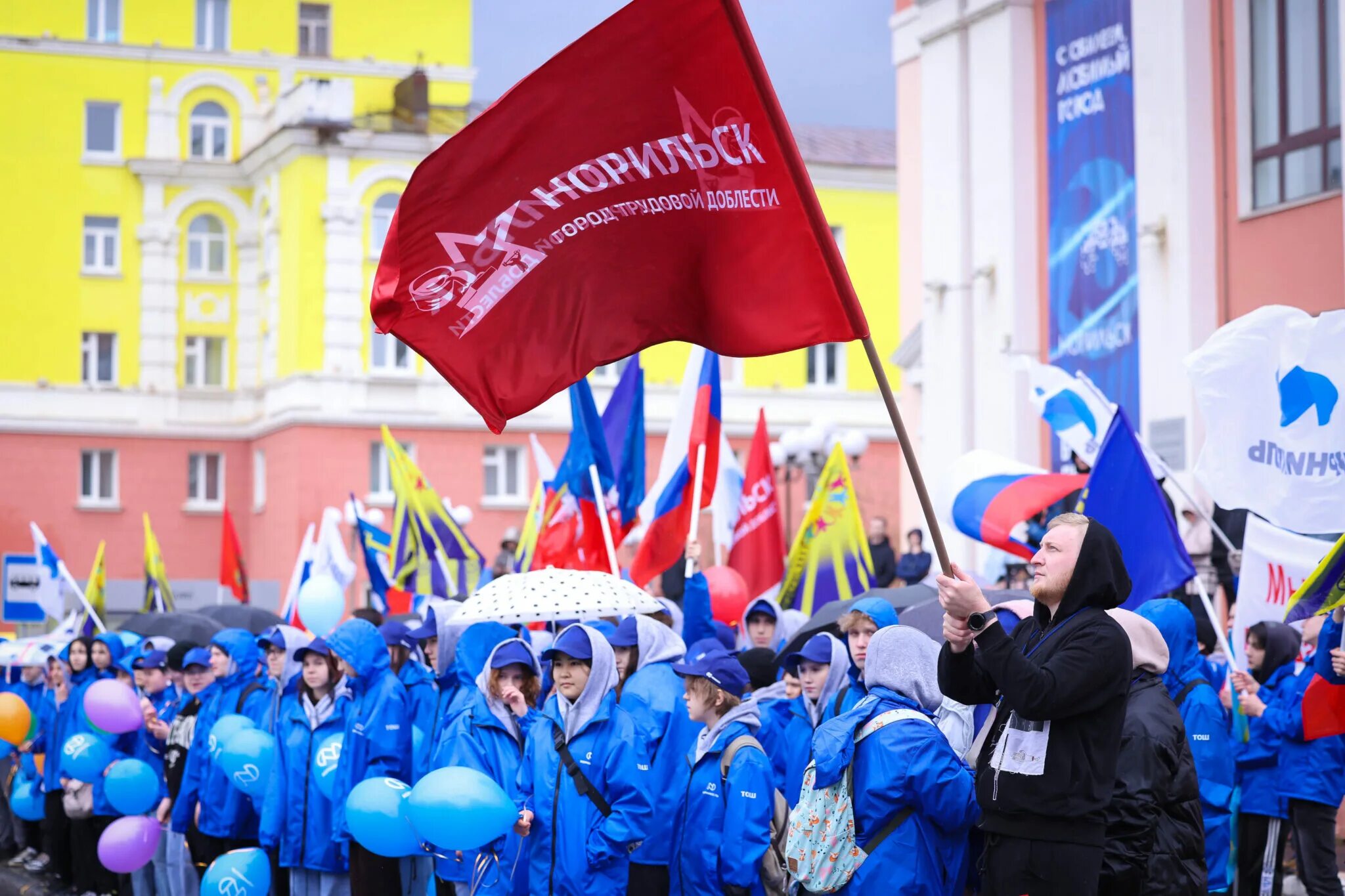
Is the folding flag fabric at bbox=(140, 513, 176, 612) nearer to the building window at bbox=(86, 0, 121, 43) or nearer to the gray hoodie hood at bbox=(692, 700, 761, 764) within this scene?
the gray hoodie hood at bbox=(692, 700, 761, 764)

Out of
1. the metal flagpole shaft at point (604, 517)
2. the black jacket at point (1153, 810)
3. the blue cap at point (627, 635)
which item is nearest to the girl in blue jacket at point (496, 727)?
the blue cap at point (627, 635)

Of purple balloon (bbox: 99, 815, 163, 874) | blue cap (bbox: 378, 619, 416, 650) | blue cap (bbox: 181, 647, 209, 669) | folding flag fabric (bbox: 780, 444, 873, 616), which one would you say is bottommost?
purple balloon (bbox: 99, 815, 163, 874)

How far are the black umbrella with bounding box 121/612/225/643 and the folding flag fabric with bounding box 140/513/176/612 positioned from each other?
2.74m

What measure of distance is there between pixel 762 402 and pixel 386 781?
1373 inches

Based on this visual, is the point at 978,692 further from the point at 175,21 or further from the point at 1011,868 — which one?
the point at 175,21

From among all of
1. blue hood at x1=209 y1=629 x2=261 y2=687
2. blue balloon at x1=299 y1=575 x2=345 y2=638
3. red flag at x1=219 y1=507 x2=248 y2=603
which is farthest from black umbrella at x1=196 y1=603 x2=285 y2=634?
blue hood at x1=209 y1=629 x2=261 y2=687

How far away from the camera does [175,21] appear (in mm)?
44594

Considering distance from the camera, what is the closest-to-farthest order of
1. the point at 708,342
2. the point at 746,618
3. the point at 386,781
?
the point at 708,342
the point at 386,781
the point at 746,618

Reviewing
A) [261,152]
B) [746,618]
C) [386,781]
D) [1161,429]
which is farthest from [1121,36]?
[261,152]

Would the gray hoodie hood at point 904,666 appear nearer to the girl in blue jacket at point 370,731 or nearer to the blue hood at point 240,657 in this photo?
the girl in blue jacket at point 370,731

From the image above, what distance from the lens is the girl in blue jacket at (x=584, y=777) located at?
7594mm

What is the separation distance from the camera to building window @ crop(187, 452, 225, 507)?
44188 millimetres

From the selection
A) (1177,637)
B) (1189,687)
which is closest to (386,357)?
(1189,687)

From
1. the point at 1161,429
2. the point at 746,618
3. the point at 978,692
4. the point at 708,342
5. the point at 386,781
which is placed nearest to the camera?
the point at 978,692
